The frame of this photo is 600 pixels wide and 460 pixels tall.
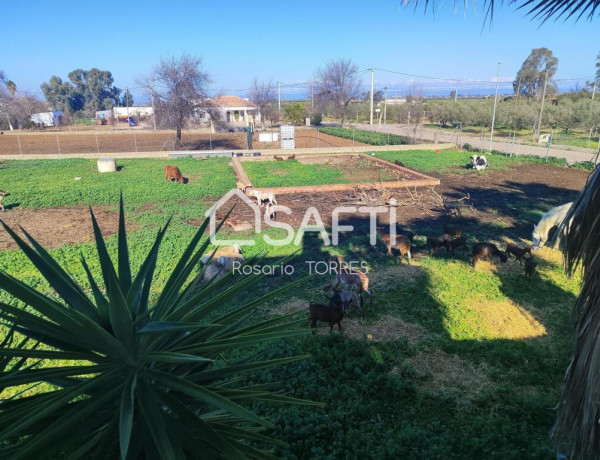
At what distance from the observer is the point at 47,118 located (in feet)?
165

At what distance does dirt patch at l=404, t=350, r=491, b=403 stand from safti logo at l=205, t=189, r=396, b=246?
4099mm

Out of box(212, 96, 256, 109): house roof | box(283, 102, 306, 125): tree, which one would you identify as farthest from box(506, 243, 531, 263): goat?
box(212, 96, 256, 109): house roof

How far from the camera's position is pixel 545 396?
5.23 metres

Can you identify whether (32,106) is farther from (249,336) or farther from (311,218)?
(249,336)

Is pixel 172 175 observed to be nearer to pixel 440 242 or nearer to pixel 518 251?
pixel 440 242

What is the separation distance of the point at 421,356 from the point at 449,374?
53cm

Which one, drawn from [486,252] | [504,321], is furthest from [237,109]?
[504,321]

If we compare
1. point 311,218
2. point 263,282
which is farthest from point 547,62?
point 263,282

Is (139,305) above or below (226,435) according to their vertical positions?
above

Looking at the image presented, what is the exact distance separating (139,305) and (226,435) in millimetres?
947

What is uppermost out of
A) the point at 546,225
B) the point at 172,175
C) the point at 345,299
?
the point at 172,175

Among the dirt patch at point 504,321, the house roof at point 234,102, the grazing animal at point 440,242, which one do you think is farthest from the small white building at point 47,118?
the dirt patch at point 504,321

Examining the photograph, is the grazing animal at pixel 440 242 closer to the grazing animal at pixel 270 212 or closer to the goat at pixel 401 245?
the goat at pixel 401 245

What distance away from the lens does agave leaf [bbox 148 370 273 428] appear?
6.23 feet
